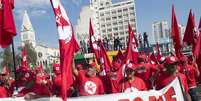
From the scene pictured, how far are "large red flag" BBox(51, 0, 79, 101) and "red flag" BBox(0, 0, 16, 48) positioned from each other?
181 cm

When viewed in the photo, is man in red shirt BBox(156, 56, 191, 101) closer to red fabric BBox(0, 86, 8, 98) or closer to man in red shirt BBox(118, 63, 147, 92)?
man in red shirt BBox(118, 63, 147, 92)

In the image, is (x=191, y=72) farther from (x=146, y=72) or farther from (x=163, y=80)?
(x=163, y=80)

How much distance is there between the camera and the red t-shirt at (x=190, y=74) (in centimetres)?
1062

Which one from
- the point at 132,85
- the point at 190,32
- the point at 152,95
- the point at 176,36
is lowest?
the point at 152,95

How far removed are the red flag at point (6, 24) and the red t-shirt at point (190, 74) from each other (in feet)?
13.5

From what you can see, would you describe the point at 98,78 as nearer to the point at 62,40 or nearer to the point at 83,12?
the point at 62,40

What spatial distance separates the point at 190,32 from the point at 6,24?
20.4ft

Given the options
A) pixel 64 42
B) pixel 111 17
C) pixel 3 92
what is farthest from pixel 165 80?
pixel 111 17

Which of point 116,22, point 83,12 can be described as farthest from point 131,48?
point 116,22

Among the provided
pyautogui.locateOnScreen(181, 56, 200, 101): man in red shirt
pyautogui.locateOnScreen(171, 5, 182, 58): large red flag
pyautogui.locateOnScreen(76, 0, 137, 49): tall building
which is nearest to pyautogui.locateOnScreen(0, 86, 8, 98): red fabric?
pyautogui.locateOnScreen(181, 56, 200, 101): man in red shirt

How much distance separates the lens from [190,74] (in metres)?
11.0

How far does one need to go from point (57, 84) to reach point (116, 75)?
1367 mm

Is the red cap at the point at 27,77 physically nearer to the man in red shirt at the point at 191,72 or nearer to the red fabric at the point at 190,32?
the man in red shirt at the point at 191,72

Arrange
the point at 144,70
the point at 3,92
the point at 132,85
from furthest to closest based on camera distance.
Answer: the point at 144,70
the point at 3,92
the point at 132,85
